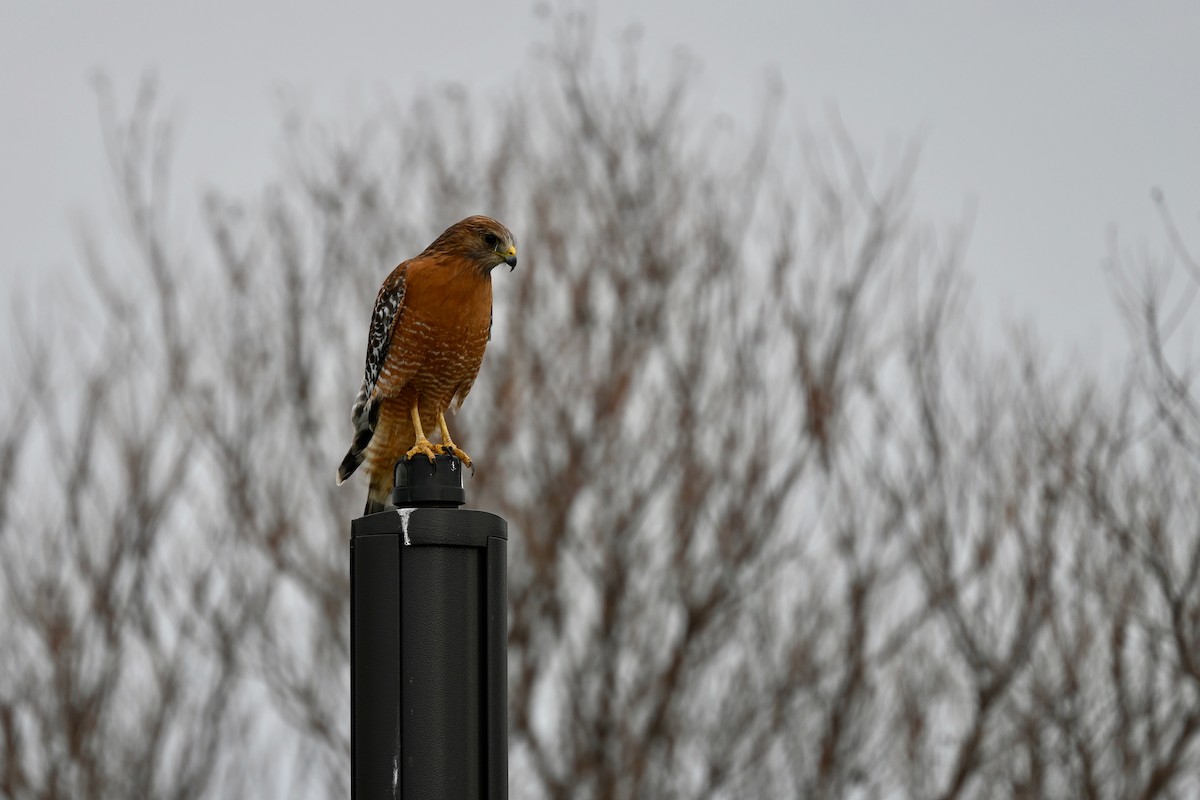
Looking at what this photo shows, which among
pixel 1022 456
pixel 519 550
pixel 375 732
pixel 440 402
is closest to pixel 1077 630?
pixel 1022 456

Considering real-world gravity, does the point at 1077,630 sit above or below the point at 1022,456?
below

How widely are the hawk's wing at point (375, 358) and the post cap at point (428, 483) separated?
137 centimetres

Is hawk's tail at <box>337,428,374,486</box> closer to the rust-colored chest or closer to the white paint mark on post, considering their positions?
the rust-colored chest

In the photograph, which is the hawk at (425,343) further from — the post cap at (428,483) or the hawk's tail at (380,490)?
the post cap at (428,483)

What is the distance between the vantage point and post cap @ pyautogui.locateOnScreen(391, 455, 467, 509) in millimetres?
2633

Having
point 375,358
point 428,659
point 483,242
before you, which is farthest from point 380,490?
point 428,659

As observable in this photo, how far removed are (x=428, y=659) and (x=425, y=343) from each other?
63.1 inches

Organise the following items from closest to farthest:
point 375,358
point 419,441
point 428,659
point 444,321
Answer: point 428,659 < point 419,441 < point 444,321 < point 375,358

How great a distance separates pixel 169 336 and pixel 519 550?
2868 mm

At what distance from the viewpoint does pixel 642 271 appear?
11336mm

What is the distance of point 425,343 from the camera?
403 centimetres

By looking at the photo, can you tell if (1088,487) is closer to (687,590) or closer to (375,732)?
(687,590)

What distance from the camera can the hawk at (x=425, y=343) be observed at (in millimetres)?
3844

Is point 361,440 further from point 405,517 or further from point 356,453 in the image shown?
point 405,517
